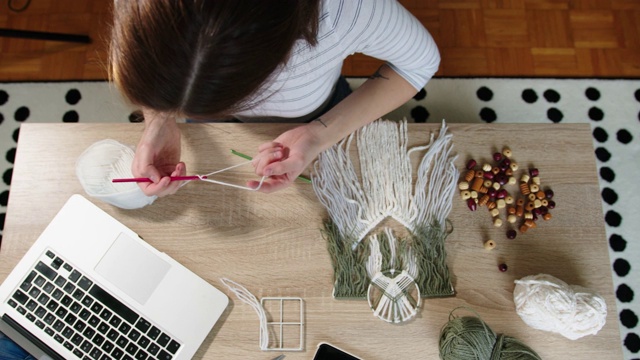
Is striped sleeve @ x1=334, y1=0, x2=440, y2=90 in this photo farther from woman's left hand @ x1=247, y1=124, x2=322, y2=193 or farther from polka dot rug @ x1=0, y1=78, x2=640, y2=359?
polka dot rug @ x1=0, y1=78, x2=640, y2=359

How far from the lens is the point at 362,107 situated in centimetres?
81

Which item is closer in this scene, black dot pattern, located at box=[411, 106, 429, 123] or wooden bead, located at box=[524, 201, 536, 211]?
wooden bead, located at box=[524, 201, 536, 211]

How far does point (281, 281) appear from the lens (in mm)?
799

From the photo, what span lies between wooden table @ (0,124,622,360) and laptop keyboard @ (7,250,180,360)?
0.22 feet

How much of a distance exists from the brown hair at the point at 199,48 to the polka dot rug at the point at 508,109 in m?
0.92

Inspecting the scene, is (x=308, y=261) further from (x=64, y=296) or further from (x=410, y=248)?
(x=64, y=296)

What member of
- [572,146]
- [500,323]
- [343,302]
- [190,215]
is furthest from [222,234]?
[572,146]

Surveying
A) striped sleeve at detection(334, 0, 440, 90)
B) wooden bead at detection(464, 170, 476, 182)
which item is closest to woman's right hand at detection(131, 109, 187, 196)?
striped sleeve at detection(334, 0, 440, 90)

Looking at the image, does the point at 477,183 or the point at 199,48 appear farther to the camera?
the point at 477,183

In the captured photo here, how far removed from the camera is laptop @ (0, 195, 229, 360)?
0.76 metres

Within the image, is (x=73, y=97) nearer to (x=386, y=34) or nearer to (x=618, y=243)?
(x=386, y=34)

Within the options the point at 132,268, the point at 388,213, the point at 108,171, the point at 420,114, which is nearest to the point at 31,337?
the point at 132,268

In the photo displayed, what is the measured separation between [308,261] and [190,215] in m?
0.22

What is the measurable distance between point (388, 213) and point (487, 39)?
3.09ft
